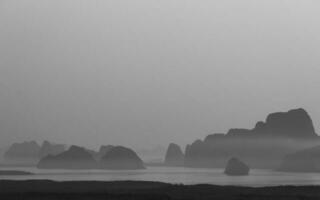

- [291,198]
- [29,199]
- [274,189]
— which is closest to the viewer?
[29,199]

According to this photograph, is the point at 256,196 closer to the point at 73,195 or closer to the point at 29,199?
the point at 73,195

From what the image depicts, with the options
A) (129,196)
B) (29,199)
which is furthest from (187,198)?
(29,199)

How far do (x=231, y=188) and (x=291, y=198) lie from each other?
15.2 m

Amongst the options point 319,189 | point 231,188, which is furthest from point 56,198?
point 319,189

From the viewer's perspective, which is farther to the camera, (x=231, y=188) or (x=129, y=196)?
(x=231, y=188)

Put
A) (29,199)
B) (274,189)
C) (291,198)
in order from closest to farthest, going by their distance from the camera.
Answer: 1. (29,199)
2. (291,198)
3. (274,189)

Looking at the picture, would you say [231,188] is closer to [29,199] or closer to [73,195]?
[73,195]

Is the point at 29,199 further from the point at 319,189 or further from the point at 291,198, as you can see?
the point at 319,189

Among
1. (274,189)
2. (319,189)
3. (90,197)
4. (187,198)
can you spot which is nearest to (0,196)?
(90,197)

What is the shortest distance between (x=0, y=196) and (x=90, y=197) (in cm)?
846

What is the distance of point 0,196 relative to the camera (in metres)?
52.9

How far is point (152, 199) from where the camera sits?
51125 mm

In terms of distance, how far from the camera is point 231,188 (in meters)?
67.8

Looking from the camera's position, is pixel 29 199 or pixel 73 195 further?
pixel 73 195
